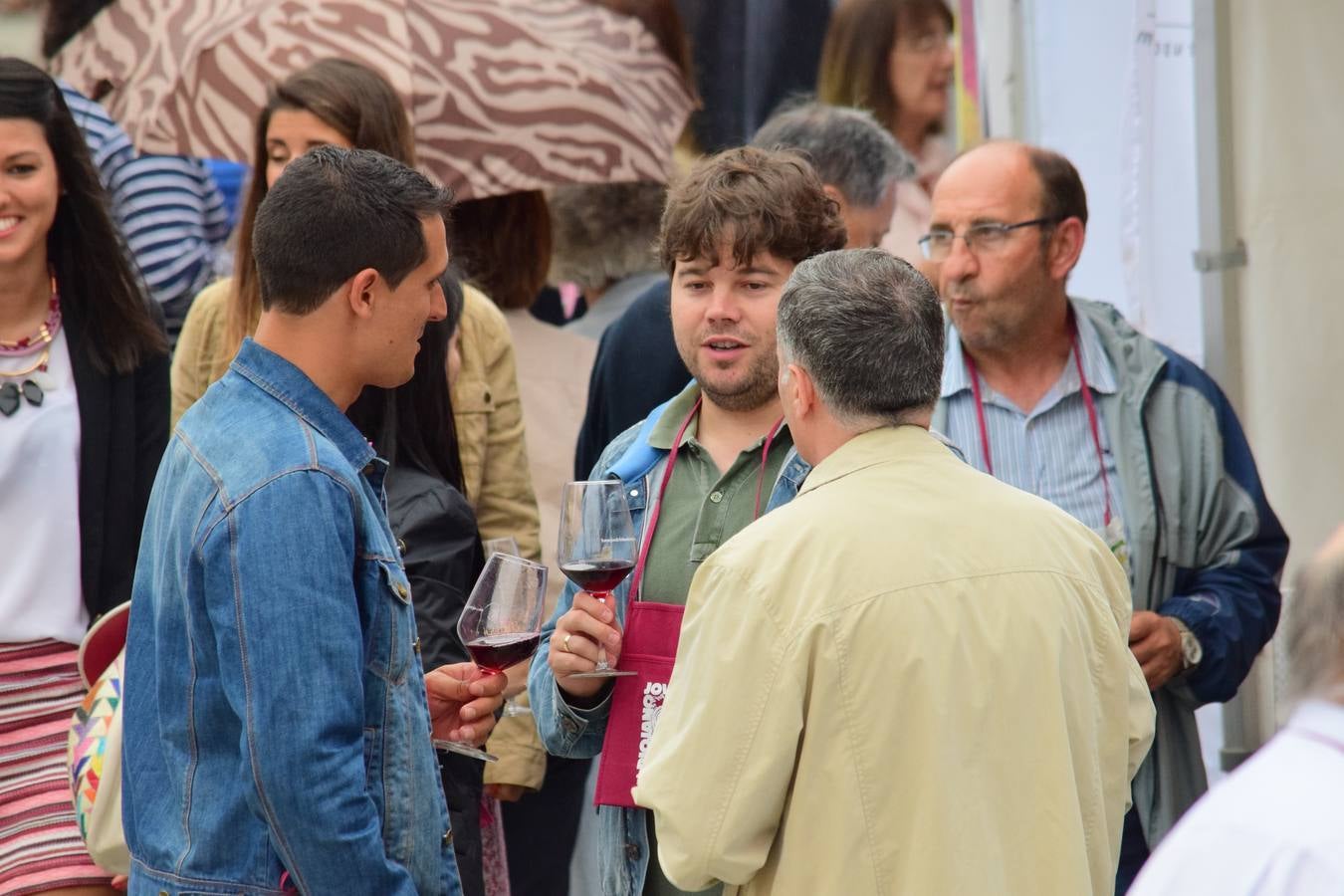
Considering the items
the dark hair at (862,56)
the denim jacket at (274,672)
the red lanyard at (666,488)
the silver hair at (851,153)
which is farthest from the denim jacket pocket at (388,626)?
the dark hair at (862,56)

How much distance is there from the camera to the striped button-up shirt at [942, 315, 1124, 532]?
159 inches

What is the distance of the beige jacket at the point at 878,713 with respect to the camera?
8.13 feet

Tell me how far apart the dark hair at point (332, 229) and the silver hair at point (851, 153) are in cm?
218

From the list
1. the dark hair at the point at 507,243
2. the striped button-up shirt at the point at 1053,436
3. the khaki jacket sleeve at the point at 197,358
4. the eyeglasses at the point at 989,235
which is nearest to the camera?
the striped button-up shirt at the point at 1053,436

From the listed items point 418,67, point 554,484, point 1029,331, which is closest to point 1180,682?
point 1029,331


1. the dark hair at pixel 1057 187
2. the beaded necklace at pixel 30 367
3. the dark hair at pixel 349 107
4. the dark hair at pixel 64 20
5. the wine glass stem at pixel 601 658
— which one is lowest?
the wine glass stem at pixel 601 658

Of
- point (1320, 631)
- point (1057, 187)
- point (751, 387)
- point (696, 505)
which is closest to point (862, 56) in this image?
point (1057, 187)

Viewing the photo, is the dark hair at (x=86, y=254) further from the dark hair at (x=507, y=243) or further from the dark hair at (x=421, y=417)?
the dark hair at (x=507, y=243)

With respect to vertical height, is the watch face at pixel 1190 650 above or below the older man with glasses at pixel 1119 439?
below

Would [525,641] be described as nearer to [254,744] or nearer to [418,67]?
[254,744]

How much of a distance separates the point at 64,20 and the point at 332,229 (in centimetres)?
392

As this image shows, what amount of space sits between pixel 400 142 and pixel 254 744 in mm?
2418

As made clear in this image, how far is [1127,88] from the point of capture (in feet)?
18.0

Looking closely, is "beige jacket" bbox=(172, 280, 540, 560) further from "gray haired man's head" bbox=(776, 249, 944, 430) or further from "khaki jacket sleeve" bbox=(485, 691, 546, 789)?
"gray haired man's head" bbox=(776, 249, 944, 430)
